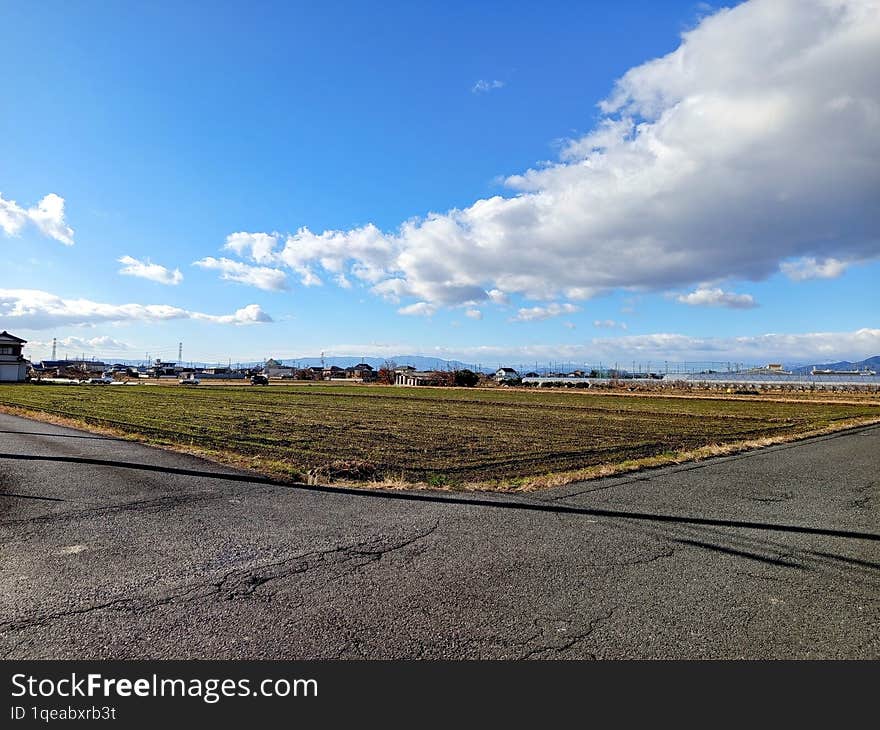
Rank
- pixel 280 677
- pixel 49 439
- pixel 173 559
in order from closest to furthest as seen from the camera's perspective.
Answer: pixel 280 677
pixel 173 559
pixel 49 439

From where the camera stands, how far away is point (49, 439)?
603 inches

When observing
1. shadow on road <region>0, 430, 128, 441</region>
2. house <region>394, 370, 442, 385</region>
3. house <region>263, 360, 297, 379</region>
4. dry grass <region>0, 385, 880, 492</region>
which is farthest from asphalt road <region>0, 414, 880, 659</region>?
house <region>263, 360, 297, 379</region>

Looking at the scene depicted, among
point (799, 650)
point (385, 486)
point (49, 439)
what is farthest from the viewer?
point (49, 439)

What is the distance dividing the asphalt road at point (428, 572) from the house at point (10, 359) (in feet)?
269

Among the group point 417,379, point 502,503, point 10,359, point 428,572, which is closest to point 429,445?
point 502,503

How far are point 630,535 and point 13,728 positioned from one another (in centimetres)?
Result: 594

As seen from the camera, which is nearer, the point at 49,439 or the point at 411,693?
the point at 411,693

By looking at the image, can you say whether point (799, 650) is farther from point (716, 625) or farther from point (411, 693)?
point (411, 693)

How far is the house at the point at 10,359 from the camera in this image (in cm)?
7281

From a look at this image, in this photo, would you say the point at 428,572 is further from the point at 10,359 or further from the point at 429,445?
the point at 10,359

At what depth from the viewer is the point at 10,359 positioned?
73.0m

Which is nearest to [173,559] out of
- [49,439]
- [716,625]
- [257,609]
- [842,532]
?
[257,609]

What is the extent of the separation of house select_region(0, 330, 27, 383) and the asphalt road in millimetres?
81966

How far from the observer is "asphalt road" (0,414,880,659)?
3.91 meters
